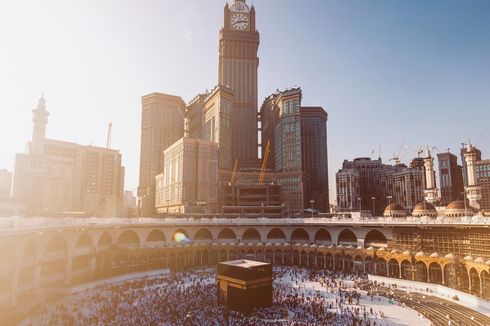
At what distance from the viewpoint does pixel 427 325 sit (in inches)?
1486

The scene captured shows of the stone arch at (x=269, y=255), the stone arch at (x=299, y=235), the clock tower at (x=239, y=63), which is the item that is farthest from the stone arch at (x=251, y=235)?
the clock tower at (x=239, y=63)

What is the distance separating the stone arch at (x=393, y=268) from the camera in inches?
2463

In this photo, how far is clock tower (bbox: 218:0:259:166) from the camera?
193 metres

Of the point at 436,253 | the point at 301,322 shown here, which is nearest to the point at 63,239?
the point at 301,322

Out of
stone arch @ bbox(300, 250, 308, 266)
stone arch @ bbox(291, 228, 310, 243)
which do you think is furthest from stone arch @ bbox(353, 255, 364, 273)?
stone arch @ bbox(291, 228, 310, 243)

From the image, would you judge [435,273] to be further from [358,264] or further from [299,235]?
[299,235]

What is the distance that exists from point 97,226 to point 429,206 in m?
71.9

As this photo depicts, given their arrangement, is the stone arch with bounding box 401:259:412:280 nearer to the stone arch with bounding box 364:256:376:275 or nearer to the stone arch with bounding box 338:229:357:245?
the stone arch with bounding box 364:256:376:275

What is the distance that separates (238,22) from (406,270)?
17073cm

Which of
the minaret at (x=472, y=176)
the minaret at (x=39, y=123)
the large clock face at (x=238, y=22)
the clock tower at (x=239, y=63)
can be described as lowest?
the minaret at (x=472, y=176)

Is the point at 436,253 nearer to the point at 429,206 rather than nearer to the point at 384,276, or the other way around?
the point at 384,276

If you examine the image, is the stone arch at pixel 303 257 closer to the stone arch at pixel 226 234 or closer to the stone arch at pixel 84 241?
the stone arch at pixel 226 234

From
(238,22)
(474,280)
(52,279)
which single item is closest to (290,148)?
(238,22)

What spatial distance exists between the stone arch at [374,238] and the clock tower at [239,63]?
127 metres
